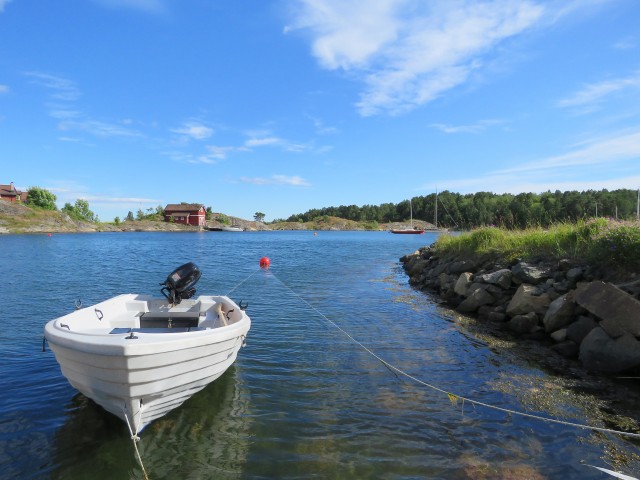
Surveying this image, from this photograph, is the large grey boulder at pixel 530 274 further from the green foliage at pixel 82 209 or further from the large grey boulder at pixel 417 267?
the green foliage at pixel 82 209

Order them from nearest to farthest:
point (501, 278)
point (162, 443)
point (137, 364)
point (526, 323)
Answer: point (137, 364)
point (162, 443)
point (526, 323)
point (501, 278)

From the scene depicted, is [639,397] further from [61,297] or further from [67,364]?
[61,297]

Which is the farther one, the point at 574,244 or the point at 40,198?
the point at 40,198

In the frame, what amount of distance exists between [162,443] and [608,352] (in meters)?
8.95

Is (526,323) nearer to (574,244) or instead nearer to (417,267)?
(574,244)

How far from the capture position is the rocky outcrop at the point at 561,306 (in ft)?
27.4

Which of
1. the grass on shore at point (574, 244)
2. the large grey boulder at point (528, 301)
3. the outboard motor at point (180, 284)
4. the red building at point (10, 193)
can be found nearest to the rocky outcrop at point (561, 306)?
the large grey boulder at point (528, 301)

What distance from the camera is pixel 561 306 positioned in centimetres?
1042

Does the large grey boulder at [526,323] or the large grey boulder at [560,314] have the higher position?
the large grey boulder at [560,314]

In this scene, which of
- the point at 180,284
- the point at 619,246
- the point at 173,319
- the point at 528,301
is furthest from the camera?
the point at 528,301

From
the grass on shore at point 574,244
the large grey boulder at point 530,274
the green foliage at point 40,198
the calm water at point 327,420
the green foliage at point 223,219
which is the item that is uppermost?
the green foliage at point 40,198

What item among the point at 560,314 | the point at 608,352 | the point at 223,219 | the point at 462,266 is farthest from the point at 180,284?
the point at 223,219

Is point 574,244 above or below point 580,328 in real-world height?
above

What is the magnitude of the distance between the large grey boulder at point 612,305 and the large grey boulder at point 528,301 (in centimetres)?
178
